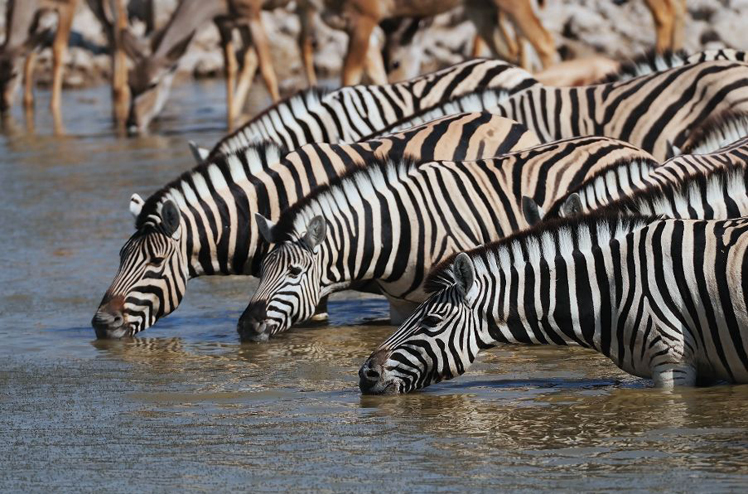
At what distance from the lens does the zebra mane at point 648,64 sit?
1269 cm

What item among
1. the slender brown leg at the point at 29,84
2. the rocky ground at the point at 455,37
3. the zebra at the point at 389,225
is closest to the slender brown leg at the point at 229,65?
the rocky ground at the point at 455,37

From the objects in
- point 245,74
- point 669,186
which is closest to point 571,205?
point 669,186

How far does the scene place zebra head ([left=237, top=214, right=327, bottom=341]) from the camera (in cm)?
889

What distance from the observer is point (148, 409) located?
296 inches

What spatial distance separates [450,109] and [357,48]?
828 cm

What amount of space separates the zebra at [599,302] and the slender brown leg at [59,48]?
17938 millimetres

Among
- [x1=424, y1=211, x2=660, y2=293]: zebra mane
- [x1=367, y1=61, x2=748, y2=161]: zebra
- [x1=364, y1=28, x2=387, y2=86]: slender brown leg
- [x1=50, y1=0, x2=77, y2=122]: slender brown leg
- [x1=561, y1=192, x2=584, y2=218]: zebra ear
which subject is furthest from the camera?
[x1=50, y1=0, x2=77, y2=122]: slender brown leg

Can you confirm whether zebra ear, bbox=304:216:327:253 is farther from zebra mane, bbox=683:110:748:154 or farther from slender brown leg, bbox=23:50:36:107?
slender brown leg, bbox=23:50:36:107

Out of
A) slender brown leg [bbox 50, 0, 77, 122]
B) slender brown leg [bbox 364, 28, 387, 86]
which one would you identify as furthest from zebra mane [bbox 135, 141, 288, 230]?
slender brown leg [bbox 50, 0, 77, 122]

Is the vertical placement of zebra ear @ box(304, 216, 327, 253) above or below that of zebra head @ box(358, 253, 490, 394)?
above

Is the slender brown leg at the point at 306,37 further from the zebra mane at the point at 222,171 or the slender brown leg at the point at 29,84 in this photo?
the zebra mane at the point at 222,171

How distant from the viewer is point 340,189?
922cm

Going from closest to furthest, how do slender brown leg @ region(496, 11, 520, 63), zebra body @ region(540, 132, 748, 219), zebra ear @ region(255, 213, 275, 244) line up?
zebra body @ region(540, 132, 748, 219) < zebra ear @ region(255, 213, 275, 244) < slender brown leg @ region(496, 11, 520, 63)

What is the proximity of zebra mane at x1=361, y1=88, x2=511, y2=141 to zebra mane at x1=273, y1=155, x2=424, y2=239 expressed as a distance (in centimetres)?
141
